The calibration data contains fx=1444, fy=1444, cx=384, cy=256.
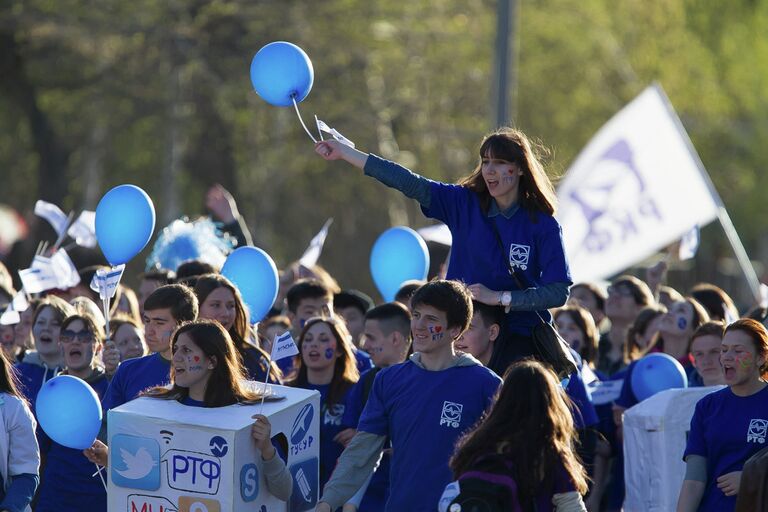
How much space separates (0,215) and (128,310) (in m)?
19.8

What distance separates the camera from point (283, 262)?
26.2m

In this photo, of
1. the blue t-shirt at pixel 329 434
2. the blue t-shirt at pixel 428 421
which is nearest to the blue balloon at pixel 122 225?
the blue t-shirt at pixel 329 434

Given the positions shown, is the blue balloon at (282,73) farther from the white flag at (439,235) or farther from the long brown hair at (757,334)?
the white flag at (439,235)

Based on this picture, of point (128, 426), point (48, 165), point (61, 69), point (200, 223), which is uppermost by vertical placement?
point (61, 69)

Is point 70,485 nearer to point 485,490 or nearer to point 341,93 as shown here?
point 485,490

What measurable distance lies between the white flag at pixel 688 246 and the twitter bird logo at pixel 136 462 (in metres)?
6.21

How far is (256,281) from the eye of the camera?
8.41 meters

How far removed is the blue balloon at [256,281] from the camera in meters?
8.38

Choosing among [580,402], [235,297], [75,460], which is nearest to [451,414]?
[580,402]

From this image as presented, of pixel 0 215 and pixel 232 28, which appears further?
pixel 0 215

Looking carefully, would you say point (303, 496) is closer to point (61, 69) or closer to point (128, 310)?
point (128, 310)

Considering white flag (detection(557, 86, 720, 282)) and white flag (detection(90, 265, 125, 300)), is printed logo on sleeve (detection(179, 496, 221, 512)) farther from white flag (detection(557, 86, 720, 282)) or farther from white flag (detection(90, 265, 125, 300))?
white flag (detection(557, 86, 720, 282))

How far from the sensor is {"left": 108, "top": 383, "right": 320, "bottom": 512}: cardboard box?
5.67 m

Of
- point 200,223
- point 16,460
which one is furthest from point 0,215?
point 16,460
